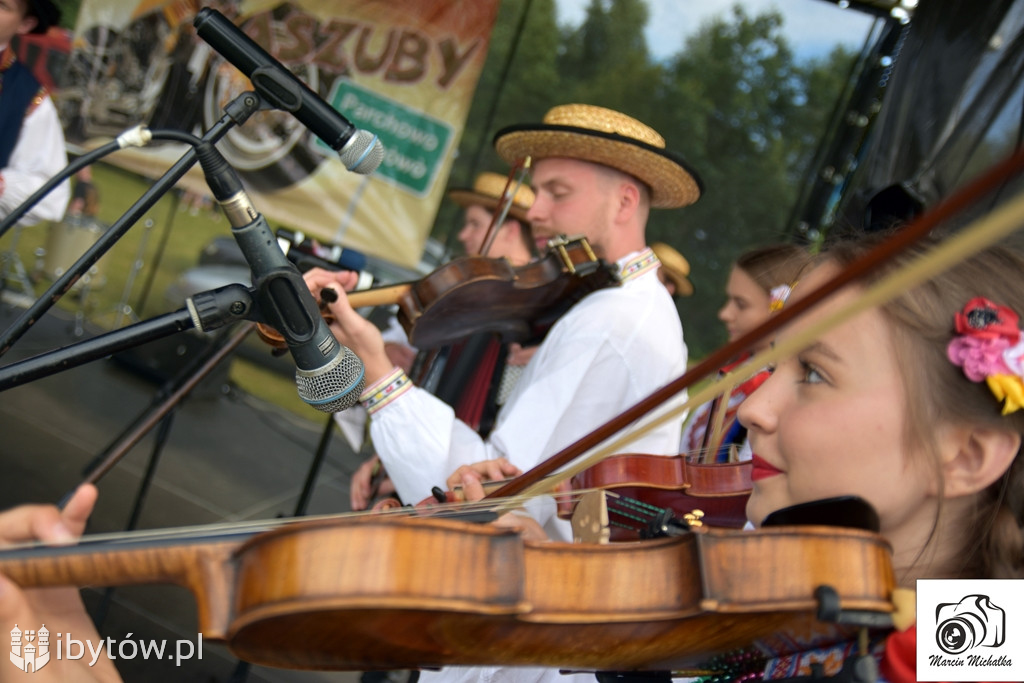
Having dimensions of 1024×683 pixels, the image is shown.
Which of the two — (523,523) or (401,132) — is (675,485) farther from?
(401,132)

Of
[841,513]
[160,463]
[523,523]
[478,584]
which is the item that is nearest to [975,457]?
[841,513]

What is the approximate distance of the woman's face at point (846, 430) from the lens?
1.02 metres

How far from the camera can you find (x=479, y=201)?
14.0 feet

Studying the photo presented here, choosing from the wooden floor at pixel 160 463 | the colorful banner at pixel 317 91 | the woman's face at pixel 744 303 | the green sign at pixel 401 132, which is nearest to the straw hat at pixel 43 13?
the wooden floor at pixel 160 463

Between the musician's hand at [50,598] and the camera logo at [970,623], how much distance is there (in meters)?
1.01

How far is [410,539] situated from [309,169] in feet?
14.4

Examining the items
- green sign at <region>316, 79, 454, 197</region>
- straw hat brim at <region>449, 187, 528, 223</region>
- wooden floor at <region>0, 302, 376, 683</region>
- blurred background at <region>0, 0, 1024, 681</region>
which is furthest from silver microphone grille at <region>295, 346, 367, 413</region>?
green sign at <region>316, 79, 454, 197</region>

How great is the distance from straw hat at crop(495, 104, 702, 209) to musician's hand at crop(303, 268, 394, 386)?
90 cm

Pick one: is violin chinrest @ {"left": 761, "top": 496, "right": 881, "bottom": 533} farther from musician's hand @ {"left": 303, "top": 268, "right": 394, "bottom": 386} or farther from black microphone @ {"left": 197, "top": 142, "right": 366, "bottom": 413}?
musician's hand @ {"left": 303, "top": 268, "right": 394, "bottom": 386}

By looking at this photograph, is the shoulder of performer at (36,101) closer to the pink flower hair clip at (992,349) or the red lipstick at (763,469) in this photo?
the red lipstick at (763,469)

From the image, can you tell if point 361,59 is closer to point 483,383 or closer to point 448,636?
point 483,383

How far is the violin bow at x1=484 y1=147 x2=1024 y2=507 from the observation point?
70 cm

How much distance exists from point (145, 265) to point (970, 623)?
19.8 feet

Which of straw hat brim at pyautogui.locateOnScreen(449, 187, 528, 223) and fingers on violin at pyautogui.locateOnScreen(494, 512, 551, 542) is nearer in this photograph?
Answer: fingers on violin at pyautogui.locateOnScreen(494, 512, 551, 542)
